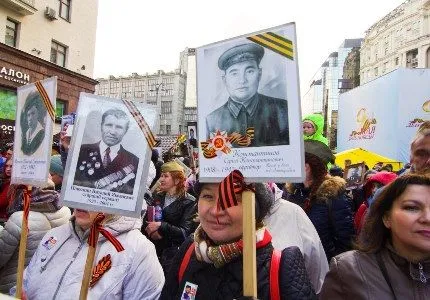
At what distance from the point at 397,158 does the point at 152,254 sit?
13056 mm

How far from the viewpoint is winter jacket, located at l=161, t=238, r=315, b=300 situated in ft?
5.77

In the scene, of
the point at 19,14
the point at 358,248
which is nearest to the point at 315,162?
the point at 358,248

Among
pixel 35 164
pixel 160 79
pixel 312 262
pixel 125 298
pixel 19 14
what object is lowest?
pixel 125 298

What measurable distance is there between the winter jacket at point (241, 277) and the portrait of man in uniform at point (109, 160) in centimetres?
66

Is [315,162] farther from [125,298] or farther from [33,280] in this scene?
[33,280]

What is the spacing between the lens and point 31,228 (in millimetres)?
3020

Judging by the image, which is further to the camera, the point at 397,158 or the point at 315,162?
the point at 397,158

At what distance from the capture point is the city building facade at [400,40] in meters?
48.1

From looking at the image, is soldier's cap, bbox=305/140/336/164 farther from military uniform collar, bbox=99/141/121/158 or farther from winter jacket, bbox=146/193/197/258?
military uniform collar, bbox=99/141/121/158

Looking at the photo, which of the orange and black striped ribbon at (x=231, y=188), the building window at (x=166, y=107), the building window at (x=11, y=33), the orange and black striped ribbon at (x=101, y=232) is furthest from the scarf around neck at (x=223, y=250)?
the building window at (x=166, y=107)

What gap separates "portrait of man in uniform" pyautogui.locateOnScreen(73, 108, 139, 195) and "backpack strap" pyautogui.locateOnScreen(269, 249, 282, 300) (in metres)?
0.94

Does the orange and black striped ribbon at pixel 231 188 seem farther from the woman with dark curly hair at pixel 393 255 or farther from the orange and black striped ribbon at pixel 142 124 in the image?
the orange and black striped ribbon at pixel 142 124

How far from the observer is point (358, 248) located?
6.44 feet

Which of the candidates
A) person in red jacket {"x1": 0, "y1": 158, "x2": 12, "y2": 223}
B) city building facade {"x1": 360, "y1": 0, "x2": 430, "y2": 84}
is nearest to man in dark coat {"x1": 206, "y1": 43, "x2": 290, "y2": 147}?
person in red jacket {"x1": 0, "y1": 158, "x2": 12, "y2": 223}
